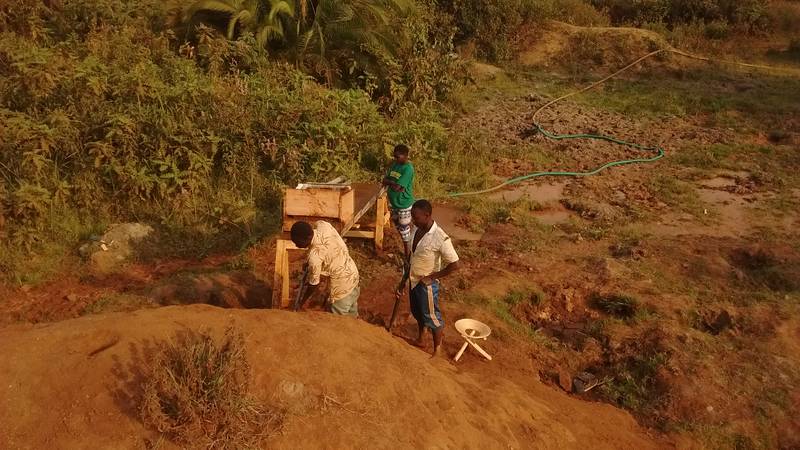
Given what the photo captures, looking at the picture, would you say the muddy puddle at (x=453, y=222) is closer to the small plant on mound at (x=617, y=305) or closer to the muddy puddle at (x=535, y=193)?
the muddy puddle at (x=535, y=193)

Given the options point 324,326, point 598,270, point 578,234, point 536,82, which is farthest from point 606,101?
point 324,326

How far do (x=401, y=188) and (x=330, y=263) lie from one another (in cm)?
189

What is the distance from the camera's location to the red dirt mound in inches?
114

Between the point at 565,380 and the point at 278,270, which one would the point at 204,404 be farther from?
the point at 565,380

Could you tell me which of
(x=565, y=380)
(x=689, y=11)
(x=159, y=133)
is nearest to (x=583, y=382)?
(x=565, y=380)

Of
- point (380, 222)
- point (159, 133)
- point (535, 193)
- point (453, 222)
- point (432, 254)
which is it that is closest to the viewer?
point (432, 254)

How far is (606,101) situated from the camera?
1266 centimetres

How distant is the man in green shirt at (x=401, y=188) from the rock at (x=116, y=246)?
2.88m

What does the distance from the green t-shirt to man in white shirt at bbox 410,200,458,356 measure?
1.56 meters

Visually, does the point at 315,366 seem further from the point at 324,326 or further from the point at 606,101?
the point at 606,101

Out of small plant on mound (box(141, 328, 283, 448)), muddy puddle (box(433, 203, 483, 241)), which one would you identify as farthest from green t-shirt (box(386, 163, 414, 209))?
small plant on mound (box(141, 328, 283, 448))

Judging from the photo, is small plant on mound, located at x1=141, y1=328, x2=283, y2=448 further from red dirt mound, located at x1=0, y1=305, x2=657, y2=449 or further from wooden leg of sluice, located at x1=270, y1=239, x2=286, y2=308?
wooden leg of sluice, located at x1=270, y1=239, x2=286, y2=308

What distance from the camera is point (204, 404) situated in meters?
2.81

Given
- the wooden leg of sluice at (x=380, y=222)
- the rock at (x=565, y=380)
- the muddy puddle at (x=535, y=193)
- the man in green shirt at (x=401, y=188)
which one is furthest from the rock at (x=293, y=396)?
the muddy puddle at (x=535, y=193)
